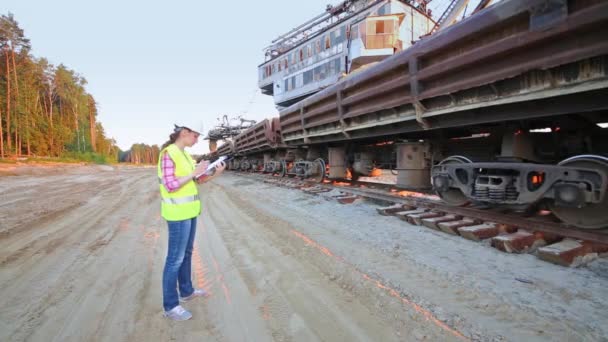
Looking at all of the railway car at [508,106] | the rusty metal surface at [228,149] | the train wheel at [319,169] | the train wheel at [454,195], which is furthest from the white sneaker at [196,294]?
the rusty metal surface at [228,149]

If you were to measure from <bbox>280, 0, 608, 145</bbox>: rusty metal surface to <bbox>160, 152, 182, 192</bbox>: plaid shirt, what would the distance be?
330 centimetres

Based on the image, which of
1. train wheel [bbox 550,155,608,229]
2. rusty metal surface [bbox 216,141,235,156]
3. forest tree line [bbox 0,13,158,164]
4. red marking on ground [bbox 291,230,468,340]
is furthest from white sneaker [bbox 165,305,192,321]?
forest tree line [bbox 0,13,158,164]

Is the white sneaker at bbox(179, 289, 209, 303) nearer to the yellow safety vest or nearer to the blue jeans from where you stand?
the blue jeans

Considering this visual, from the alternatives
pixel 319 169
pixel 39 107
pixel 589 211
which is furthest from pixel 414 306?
pixel 39 107

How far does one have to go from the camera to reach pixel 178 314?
189cm

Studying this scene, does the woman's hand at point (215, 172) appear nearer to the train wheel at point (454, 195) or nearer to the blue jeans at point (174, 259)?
the blue jeans at point (174, 259)

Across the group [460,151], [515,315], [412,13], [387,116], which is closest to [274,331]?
[515,315]

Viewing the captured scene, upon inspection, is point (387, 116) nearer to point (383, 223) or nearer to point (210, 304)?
point (383, 223)

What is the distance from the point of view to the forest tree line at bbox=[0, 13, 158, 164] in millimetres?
30219

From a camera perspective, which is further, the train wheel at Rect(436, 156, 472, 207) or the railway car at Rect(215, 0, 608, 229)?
the train wheel at Rect(436, 156, 472, 207)

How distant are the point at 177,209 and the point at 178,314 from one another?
28.7 inches

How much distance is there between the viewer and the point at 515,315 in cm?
178

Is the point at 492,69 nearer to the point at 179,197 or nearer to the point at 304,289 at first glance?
the point at 304,289

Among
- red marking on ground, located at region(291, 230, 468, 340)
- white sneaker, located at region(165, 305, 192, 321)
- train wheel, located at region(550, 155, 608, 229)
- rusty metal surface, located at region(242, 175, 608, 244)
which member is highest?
train wheel, located at region(550, 155, 608, 229)
